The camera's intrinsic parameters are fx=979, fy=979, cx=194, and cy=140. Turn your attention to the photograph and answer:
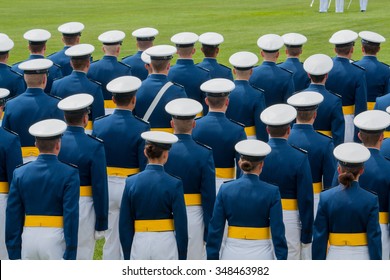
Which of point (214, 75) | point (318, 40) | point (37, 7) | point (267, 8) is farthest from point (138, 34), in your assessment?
point (37, 7)

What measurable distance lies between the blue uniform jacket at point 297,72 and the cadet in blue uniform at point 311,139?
305 centimetres

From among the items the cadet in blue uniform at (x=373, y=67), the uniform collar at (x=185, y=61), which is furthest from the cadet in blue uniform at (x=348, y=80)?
the uniform collar at (x=185, y=61)

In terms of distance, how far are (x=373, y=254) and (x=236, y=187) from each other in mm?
1164

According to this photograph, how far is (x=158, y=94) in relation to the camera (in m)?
10.5

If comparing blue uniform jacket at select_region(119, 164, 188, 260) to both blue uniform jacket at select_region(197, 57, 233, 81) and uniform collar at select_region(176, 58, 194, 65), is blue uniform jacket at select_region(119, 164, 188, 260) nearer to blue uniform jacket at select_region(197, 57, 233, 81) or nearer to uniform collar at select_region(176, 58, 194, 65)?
uniform collar at select_region(176, 58, 194, 65)

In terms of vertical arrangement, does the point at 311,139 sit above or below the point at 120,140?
above

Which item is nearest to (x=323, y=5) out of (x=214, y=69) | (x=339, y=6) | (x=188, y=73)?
(x=339, y=6)

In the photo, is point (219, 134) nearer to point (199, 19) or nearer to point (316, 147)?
point (316, 147)

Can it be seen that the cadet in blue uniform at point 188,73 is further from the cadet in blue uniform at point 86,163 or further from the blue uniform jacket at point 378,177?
the blue uniform jacket at point 378,177

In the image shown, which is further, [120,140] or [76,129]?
[120,140]

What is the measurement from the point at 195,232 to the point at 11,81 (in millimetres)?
4154

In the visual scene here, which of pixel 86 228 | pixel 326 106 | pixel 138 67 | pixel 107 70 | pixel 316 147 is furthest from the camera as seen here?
pixel 138 67

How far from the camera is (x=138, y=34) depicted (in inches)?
524

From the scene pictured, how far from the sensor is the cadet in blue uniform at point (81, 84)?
11.2 metres
